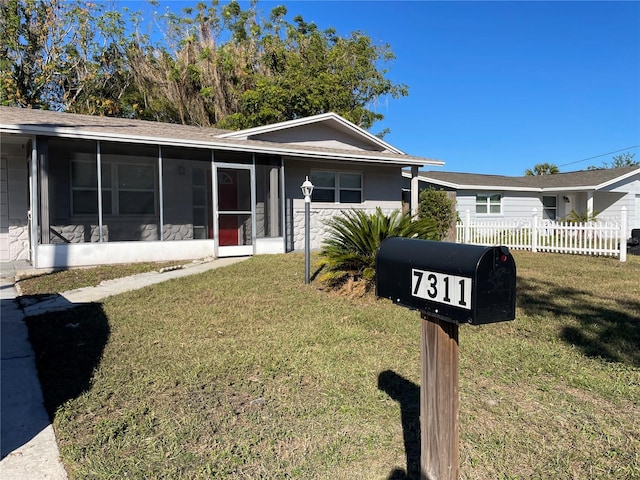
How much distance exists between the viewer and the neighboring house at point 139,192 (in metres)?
9.70

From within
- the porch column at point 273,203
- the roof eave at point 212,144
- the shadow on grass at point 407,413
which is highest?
the roof eave at point 212,144

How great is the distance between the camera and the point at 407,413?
314cm

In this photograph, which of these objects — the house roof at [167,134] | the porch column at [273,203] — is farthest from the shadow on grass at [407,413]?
the porch column at [273,203]

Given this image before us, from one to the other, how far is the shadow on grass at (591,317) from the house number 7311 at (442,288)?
3407 millimetres

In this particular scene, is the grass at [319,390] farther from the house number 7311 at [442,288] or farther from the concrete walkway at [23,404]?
the house number 7311 at [442,288]

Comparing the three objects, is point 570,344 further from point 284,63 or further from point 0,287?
point 284,63

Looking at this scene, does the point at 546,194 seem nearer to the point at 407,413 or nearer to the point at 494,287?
the point at 407,413

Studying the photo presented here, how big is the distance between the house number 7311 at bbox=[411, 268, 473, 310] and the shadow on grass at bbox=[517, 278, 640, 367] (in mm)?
3407

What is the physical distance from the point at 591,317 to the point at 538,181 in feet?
68.6

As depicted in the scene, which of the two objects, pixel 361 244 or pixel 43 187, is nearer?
pixel 361 244

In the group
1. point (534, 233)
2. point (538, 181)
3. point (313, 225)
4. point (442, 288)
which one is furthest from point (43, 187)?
point (538, 181)

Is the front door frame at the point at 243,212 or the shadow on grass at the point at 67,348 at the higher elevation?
the front door frame at the point at 243,212

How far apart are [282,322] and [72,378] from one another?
2369 mm

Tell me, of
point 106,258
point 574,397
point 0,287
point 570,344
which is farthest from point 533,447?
point 106,258
